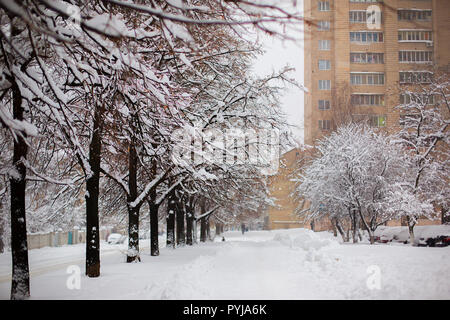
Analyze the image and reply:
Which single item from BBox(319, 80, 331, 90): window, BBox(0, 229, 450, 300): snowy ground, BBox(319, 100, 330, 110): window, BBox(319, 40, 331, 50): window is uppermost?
BBox(319, 40, 331, 50): window

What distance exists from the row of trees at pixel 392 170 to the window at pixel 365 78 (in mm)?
33734

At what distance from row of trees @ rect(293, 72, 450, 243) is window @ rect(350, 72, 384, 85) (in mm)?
33734

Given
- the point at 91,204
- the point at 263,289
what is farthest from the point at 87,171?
the point at 263,289

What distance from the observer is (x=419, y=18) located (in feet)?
183

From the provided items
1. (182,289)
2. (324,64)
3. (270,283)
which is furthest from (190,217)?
(324,64)

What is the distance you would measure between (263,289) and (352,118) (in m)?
31.0

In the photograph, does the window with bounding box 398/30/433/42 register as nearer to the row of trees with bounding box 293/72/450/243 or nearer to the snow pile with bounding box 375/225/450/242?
the row of trees with bounding box 293/72/450/243

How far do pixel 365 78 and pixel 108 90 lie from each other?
5790cm

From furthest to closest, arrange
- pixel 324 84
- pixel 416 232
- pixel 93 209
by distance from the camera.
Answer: pixel 324 84 < pixel 416 232 < pixel 93 209

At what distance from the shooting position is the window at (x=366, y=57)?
58.9 meters

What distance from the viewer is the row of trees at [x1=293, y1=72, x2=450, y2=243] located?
76.9ft

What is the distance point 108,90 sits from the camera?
24.2 feet

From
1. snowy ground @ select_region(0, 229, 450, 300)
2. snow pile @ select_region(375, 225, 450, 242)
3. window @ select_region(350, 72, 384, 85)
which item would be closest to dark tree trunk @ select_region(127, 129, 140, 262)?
snowy ground @ select_region(0, 229, 450, 300)

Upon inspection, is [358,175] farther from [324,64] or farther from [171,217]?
[324,64]
